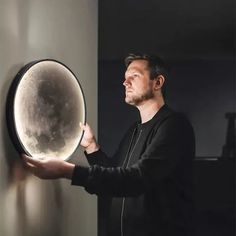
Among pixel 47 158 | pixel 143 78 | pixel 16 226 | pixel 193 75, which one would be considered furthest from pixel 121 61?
pixel 16 226

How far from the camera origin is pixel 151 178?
94 cm

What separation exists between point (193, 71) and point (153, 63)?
0.44 feet

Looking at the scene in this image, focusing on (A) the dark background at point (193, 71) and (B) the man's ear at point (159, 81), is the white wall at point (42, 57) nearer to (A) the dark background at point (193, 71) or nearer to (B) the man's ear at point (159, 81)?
(A) the dark background at point (193, 71)

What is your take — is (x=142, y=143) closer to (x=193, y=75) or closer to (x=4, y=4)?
(x=193, y=75)

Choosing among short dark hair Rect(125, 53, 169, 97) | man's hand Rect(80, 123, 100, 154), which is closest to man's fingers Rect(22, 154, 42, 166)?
man's hand Rect(80, 123, 100, 154)

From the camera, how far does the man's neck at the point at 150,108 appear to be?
3.36 feet

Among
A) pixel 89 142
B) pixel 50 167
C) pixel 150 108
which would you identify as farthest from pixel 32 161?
pixel 150 108

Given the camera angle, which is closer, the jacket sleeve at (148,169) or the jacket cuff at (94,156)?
the jacket sleeve at (148,169)

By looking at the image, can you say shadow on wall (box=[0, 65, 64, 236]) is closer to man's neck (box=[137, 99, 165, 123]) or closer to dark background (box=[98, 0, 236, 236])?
dark background (box=[98, 0, 236, 236])

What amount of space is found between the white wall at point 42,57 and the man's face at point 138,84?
137 mm

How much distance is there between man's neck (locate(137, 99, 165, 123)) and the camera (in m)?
1.03

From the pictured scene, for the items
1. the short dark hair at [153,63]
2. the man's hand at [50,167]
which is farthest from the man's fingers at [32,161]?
the short dark hair at [153,63]

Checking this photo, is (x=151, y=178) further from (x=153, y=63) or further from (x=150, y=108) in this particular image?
(x=153, y=63)

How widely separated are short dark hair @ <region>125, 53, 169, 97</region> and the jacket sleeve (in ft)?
0.42
